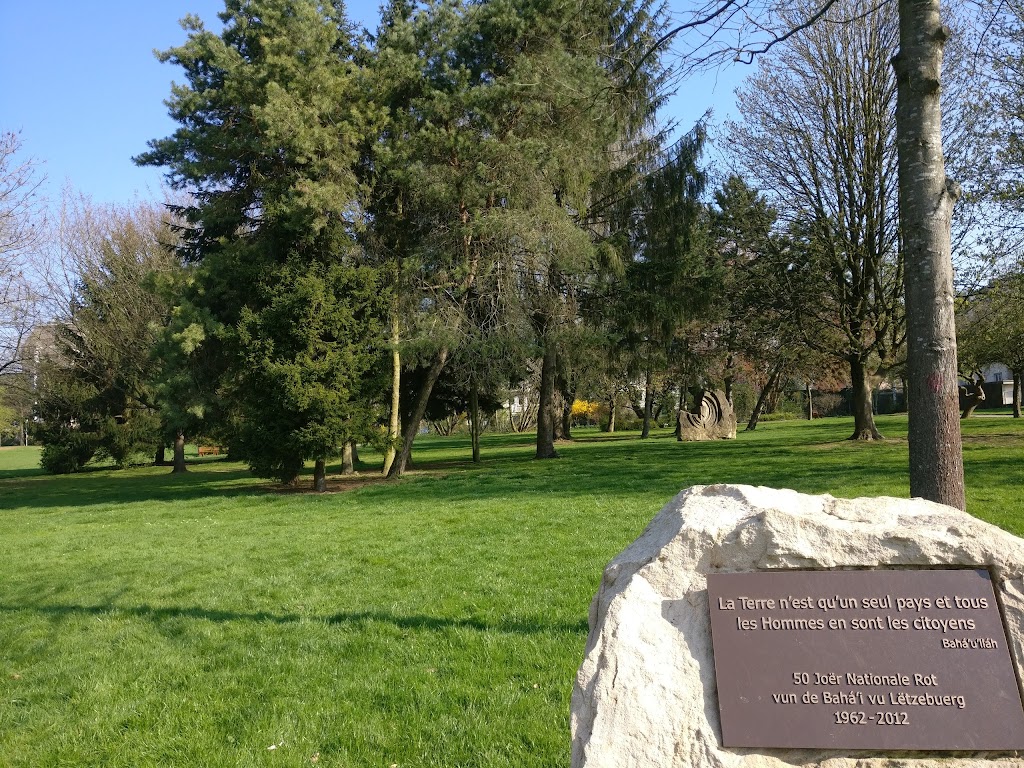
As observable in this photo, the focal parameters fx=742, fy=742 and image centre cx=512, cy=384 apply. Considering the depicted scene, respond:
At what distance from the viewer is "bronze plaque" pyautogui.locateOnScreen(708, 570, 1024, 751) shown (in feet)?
9.98

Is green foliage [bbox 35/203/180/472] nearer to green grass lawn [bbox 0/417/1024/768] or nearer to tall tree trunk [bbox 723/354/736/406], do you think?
green grass lawn [bbox 0/417/1024/768]

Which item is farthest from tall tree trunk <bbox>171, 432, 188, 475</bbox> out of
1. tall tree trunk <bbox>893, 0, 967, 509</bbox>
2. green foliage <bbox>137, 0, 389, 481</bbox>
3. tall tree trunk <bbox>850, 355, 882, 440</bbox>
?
tall tree trunk <bbox>893, 0, 967, 509</bbox>

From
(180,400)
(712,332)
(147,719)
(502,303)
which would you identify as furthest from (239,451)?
(712,332)

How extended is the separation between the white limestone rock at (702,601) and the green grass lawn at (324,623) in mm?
982

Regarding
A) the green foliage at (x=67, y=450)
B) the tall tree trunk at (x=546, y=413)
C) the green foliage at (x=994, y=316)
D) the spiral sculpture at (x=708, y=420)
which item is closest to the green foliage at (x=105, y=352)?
the green foliage at (x=67, y=450)

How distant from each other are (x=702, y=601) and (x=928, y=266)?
2806 millimetres

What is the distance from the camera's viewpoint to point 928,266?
4703mm

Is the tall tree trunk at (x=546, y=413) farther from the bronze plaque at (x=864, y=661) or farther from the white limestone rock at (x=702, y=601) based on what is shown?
the bronze plaque at (x=864, y=661)

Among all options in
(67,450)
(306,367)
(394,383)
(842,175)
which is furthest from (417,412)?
(67,450)

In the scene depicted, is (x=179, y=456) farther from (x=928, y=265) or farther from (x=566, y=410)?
(x=928, y=265)

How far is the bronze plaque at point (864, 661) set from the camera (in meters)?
3.04

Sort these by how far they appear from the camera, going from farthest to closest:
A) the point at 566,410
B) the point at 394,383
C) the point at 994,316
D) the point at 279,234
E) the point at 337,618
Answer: the point at 566,410 → the point at 994,316 → the point at 394,383 → the point at 279,234 → the point at 337,618

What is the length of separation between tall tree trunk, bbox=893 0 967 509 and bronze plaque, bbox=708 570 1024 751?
63.5 inches

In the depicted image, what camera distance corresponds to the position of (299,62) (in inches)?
669
